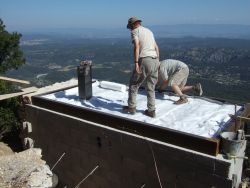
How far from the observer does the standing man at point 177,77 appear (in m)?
9.30

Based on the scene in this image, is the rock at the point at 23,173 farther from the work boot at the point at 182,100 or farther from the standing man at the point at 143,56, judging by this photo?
the work boot at the point at 182,100

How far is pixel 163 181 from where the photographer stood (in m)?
7.18

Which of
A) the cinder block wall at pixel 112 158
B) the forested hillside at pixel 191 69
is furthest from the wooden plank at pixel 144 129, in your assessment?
the forested hillside at pixel 191 69

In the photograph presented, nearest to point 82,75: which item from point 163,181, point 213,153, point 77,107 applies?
point 77,107

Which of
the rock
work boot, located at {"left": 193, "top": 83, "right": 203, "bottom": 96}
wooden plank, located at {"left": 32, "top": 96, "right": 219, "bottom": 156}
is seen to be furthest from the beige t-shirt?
the rock

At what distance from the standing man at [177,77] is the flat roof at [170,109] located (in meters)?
0.25

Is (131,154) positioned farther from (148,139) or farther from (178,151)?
(178,151)

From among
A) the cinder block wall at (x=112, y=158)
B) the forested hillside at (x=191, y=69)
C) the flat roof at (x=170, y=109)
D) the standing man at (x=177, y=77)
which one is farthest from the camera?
the forested hillside at (x=191, y=69)

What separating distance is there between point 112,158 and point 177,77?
3.03 m

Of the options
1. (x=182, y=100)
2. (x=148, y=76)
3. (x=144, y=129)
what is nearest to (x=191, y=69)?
(x=182, y=100)

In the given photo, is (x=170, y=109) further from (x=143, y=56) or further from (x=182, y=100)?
(x=143, y=56)

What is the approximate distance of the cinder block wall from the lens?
21.7 feet

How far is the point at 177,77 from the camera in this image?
30.8 feet

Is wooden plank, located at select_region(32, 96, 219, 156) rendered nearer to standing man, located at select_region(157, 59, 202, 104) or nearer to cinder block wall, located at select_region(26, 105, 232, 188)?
cinder block wall, located at select_region(26, 105, 232, 188)
